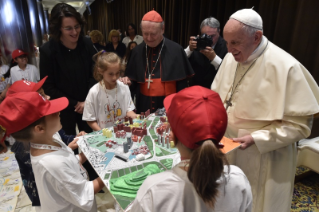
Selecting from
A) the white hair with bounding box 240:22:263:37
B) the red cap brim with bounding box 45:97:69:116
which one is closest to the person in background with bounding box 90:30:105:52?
the red cap brim with bounding box 45:97:69:116

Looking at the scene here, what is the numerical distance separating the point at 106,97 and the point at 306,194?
106 inches

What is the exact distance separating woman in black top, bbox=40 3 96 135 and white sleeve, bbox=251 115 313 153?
6.27 ft

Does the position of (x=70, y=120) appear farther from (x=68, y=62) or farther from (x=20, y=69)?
(x=20, y=69)

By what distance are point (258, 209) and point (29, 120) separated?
179 centimetres

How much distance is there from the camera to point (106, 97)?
2.30 m

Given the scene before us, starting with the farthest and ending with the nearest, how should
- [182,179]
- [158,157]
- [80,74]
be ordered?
[80,74]
[158,157]
[182,179]

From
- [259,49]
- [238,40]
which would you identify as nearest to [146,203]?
[238,40]

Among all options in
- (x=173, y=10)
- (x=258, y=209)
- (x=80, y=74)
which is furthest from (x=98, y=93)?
(x=173, y=10)

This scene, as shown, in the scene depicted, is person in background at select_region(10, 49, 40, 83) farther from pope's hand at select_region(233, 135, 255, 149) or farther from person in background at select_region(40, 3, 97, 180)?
pope's hand at select_region(233, 135, 255, 149)

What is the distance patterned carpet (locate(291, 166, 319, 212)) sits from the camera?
2.53 meters

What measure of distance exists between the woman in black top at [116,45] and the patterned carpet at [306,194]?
4.77m

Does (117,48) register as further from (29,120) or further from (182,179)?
(182,179)

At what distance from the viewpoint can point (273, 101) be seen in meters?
1.57

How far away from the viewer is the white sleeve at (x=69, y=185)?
122 cm
